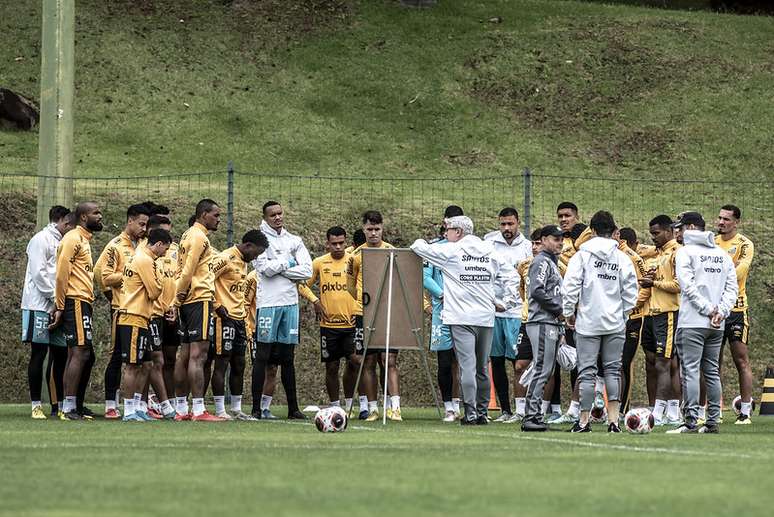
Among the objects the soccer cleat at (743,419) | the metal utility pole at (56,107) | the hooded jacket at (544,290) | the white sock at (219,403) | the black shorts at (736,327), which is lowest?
the soccer cleat at (743,419)

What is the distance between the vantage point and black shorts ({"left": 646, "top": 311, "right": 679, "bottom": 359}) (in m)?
16.9

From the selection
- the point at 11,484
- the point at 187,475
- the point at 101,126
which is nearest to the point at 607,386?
the point at 187,475

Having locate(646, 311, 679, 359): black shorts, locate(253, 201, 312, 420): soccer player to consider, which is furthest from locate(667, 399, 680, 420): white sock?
locate(253, 201, 312, 420): soccer player

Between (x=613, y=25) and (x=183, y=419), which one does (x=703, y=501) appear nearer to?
(x=183, y=419)

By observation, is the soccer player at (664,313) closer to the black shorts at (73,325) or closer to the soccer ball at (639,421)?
the soccer ball at (639,421)

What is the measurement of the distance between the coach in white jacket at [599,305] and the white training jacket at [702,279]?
508mm

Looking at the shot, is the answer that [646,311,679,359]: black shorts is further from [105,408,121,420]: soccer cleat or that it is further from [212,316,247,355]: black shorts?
[105,408,121,420]: soccer cleat

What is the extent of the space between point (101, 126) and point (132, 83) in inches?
96.4

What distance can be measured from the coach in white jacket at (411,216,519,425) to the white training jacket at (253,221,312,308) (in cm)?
169

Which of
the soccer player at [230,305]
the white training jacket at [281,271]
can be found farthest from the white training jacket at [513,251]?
the soccer player at [230,305]

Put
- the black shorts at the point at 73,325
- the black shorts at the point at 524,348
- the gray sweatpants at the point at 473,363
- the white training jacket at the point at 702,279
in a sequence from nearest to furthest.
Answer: the white training jacket at the point at 702,279 < the gray sweatpants at the point at 473,363 < the black shorts at the point at 73,325 < the black shorts at the point at 524,348

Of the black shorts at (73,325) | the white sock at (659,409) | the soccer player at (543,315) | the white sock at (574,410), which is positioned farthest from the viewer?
the white sock at (574,410)

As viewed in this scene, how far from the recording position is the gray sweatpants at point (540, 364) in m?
14.9

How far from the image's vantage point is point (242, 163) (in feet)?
108
